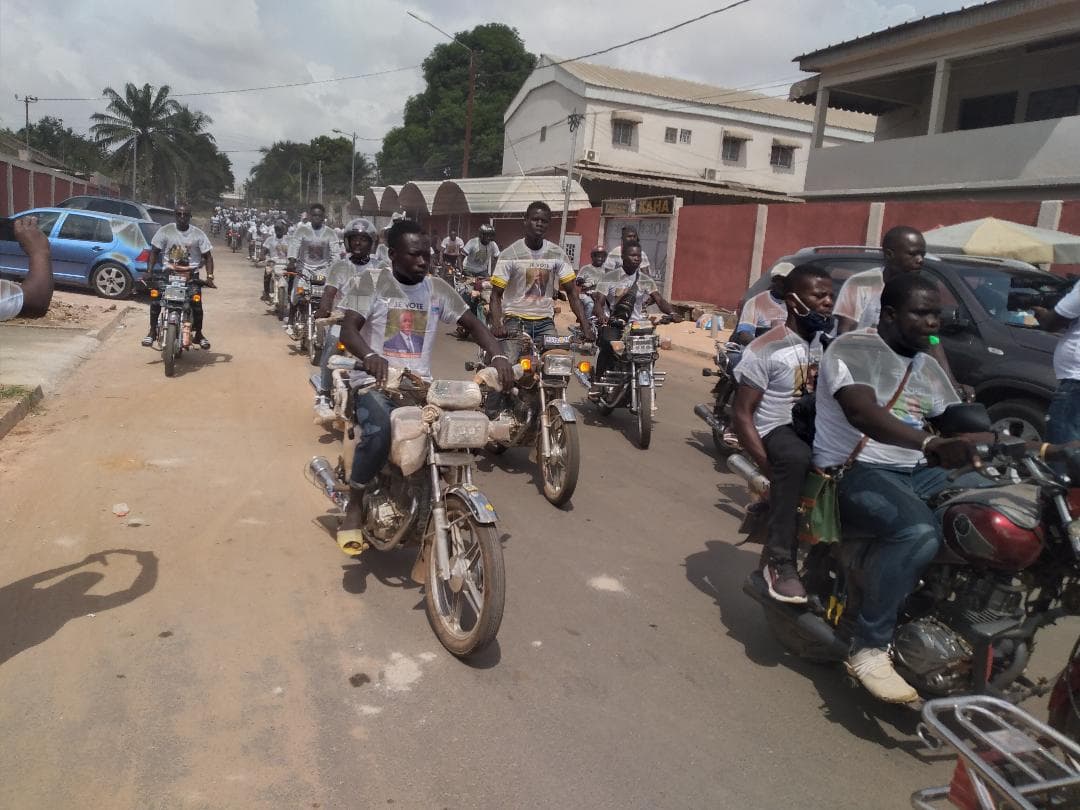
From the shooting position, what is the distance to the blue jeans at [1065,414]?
17.2ft

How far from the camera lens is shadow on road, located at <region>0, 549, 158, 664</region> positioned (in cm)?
355

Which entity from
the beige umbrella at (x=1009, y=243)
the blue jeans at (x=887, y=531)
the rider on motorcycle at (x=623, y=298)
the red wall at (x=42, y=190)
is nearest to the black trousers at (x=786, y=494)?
the blue jeans at (x=887, y=531)

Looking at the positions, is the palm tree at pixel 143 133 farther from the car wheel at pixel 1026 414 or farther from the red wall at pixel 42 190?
the car wheel at pixel 1026 414

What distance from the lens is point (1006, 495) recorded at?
2.94 metres

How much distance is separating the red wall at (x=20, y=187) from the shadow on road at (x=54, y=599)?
82.7 feet

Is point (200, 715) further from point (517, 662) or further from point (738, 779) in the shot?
point (738, 779)

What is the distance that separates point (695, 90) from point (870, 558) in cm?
4099

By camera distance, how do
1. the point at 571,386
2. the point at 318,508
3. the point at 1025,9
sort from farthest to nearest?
the point at 1025,9 → the point at 571,386 → the point at 318,508

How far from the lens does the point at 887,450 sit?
3373mm

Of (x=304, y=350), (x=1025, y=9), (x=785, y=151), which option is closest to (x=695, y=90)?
(x=785, y=151)

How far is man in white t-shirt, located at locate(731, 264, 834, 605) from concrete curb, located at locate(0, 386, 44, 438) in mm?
5869

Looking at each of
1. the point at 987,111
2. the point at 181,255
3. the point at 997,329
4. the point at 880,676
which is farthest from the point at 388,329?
the point at 987,111

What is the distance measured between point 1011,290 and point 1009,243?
7.40 ft

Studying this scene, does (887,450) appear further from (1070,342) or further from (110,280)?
(110,280)
